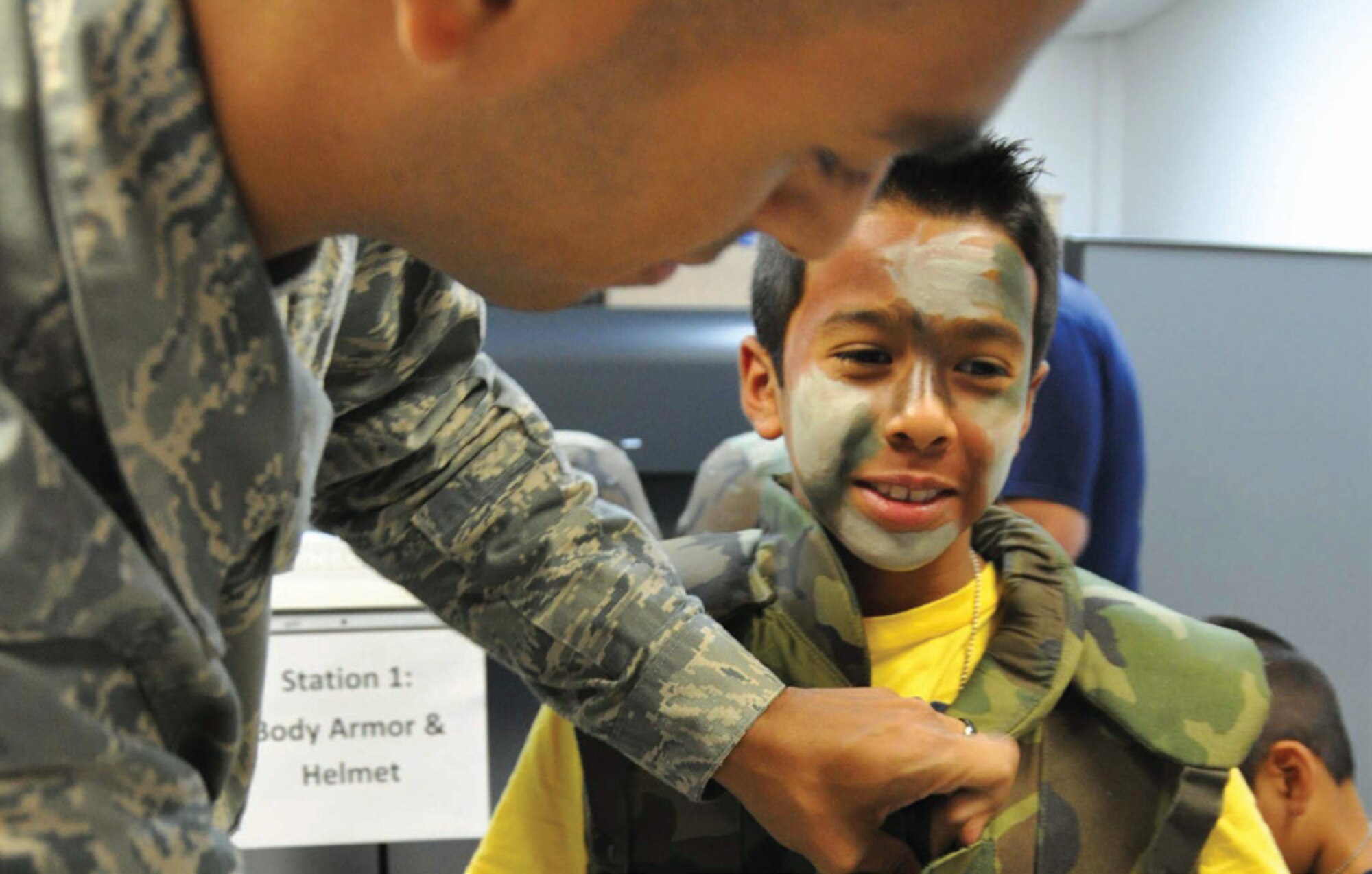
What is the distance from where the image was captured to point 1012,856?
2.91 ft

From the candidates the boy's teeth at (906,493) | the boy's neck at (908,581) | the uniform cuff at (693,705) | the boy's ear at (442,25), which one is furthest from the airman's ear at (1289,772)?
the boy's ear at (442,25)

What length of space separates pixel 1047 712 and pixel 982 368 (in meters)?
0.25

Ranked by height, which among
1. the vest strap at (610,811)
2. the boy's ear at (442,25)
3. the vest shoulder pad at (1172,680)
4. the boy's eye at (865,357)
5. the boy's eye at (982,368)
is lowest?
the vest strap at (610,811)

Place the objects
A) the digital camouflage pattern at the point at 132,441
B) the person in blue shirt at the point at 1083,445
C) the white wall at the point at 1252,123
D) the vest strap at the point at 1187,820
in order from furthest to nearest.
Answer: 1. the white wall at the point at 1252,123
2. the person in blue shirt at the point at 1083,445
3. the vest strap at the point at 1187,820
4. the digital camouflage pattern at the point at 132,441

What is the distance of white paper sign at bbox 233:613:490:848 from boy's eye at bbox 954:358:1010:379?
82 cm

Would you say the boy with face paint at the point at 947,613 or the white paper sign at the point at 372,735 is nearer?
the boy with face paint at the point at 947,613

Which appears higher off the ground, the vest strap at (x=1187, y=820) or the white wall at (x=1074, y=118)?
the white wall at (x=1074, y=118)

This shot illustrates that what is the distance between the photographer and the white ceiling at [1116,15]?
4734 millimetres

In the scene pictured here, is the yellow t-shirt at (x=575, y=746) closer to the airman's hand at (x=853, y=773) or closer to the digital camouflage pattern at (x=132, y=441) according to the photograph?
the airman's hand at (x=853, y=773)

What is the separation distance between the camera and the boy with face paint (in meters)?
0.90

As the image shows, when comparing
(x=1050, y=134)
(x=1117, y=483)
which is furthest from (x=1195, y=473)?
(x=1050, y=134)

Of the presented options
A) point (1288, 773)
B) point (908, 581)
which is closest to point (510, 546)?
point (908, 581)

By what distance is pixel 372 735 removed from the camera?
1541 millimetres

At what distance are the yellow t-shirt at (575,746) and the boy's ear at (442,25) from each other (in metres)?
0.65
